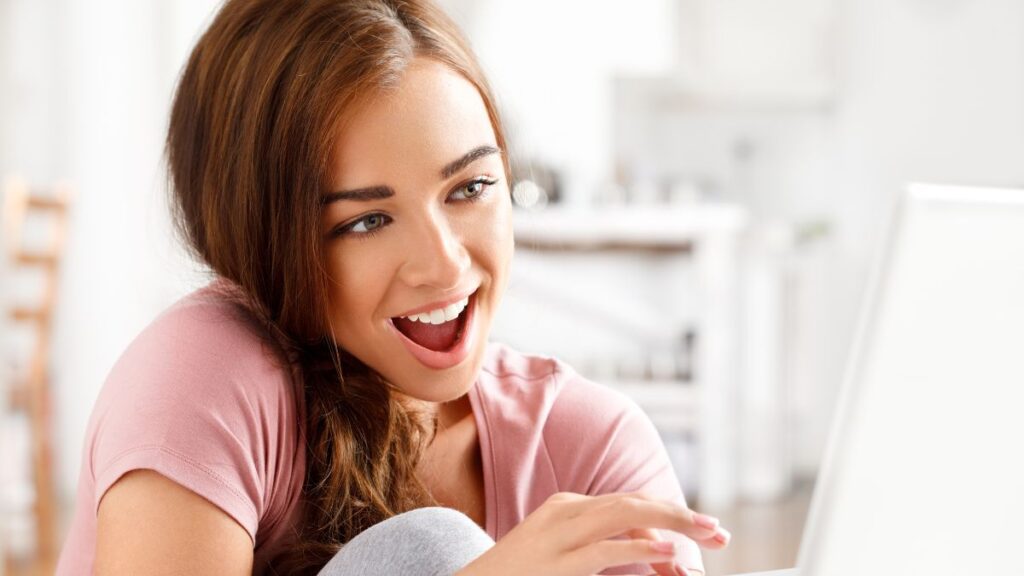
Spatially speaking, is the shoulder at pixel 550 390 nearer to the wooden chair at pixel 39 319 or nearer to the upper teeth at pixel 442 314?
the upper teeth at pixel 442 314

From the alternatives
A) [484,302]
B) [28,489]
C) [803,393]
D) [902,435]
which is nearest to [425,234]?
[484,302]

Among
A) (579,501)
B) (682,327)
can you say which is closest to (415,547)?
(579,501)

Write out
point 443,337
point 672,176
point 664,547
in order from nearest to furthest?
point 664,547 < point 443,337 < point 672,176

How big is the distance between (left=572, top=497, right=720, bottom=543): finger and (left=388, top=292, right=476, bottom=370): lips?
0.30m

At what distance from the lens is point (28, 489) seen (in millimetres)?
3053

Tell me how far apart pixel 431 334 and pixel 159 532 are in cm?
31

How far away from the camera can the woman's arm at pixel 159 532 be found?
32.6 inches

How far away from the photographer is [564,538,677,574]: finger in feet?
2.37

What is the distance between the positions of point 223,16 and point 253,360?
0.31 metres

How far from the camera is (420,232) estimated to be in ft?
3.15

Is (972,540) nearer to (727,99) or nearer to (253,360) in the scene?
(253,360)

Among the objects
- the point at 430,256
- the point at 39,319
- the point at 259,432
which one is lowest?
the point at 39,319

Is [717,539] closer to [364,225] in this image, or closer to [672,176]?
[364,225]

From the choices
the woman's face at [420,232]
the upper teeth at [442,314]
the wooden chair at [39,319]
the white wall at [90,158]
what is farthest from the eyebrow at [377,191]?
the white wall at [90,158]
